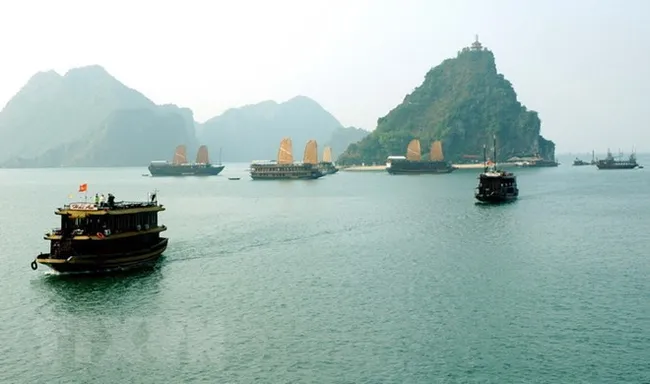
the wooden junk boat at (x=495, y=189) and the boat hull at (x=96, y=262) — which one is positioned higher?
the wooden junk boat at (x=495, y=189)

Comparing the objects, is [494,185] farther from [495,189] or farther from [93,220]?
[93,220]

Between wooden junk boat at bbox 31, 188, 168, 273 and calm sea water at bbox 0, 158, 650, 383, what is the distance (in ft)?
7.11

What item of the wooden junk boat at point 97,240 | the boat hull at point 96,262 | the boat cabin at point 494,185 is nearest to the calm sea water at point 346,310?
the boat hull at point 96,262

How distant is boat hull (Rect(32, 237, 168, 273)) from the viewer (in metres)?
53.8

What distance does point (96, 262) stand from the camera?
5466 centimetres

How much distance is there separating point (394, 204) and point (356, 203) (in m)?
8.82

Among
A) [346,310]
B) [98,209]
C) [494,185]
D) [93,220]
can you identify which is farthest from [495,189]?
[93,220]

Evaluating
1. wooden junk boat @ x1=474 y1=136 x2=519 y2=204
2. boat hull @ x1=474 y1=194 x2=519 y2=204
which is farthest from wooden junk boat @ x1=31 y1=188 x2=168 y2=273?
wooden junk boat @ x1=474 y1=136 x2=519 y2=204

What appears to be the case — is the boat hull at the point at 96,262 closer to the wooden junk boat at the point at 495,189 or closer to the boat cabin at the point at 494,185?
the wooden junk boat at the point at 495,189

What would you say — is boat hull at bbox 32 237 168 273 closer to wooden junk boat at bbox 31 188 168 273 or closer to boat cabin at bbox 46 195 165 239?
wooden junk boat at bbox 31 188 168 273

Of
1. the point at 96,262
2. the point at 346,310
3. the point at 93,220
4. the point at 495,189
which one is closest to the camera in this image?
the point at 346,310

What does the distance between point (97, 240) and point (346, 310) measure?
24.3m

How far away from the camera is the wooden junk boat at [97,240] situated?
178ft

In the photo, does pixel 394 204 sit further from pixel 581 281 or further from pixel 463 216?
pixel 581 281
